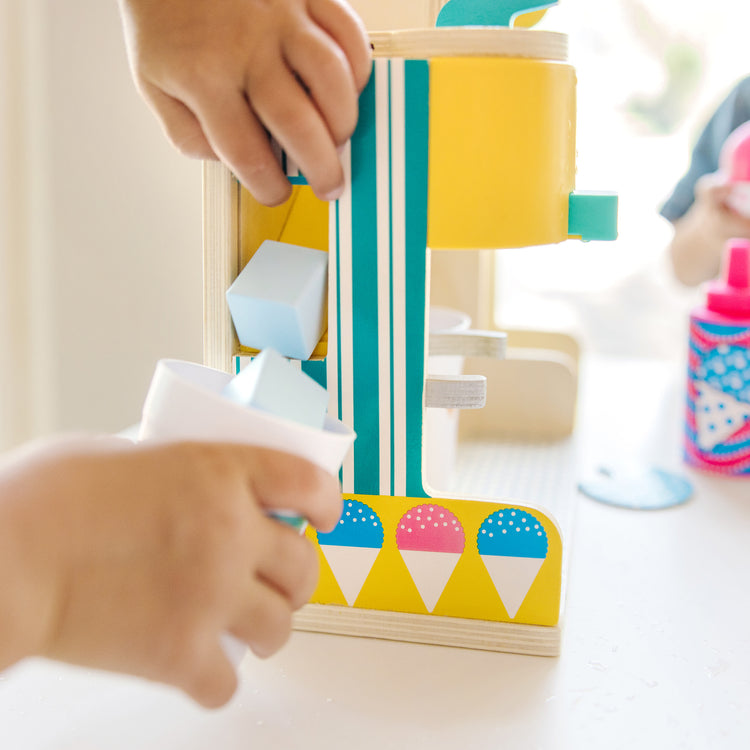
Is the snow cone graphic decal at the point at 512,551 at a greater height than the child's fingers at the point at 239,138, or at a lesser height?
lesser

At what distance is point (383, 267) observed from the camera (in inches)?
16.1

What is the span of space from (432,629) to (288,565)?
0.18 m

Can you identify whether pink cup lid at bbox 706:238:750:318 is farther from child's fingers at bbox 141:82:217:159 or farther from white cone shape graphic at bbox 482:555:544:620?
child's fingers at bbox 141:82:217:159

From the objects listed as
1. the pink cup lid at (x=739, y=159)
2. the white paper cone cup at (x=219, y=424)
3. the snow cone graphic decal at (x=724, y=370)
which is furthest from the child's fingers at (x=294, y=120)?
the pink cup lid at (x=739, y=159)

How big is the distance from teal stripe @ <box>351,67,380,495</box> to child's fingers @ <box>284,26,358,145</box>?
0.08ft

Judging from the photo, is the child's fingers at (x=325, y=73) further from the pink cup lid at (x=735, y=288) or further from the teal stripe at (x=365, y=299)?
the pink cup lid at (x=735, y=288)

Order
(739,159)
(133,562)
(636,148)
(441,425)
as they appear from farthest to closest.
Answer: (636,148)
(739,159)
(441,425)
(133,562)

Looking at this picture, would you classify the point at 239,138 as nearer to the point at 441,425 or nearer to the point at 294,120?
the point at 294,120

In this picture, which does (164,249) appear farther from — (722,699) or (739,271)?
(722,699)

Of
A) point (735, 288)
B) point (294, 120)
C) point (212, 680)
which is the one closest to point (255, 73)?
point (294, 120)

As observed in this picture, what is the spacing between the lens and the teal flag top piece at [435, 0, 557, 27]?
422 mm

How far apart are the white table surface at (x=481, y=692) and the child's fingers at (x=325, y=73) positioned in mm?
263

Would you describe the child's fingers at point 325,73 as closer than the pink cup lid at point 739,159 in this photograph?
Yes

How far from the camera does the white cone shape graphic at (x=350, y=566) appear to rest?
0.44 meters
